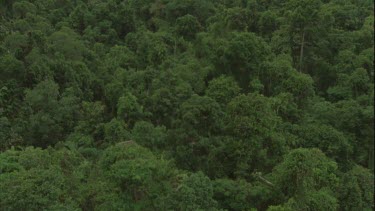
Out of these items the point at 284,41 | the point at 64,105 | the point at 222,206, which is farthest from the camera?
the point at 284,41

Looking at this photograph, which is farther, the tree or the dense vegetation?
the tree

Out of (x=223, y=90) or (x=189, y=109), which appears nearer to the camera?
(x=189, y=109)

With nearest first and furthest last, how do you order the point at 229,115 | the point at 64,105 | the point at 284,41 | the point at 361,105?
the point at 229,115
the point at 361,105
the point at 64,105
the point at 284,41

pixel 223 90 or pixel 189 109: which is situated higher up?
pixel 189 109

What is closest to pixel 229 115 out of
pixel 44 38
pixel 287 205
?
pixel 287 205

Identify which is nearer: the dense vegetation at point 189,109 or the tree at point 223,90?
the dense vegetation at point 189,109

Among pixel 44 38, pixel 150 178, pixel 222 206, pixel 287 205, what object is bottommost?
pixel 222 206

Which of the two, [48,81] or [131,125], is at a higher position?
[48,81]

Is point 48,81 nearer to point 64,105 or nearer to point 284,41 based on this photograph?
point 64,105
